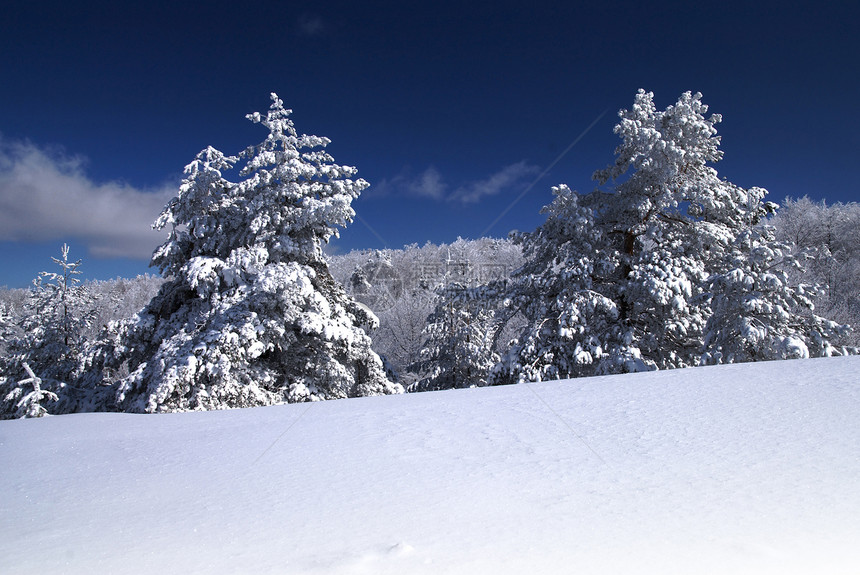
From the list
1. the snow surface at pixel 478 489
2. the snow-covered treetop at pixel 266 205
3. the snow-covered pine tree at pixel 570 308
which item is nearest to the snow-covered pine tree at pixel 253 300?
the snow-covered treetop at pixel 266 205

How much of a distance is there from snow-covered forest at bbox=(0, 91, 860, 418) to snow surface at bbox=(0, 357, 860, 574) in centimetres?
637

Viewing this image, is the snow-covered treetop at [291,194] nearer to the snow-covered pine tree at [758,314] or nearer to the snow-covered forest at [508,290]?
the snow-covered forest at [508,290]

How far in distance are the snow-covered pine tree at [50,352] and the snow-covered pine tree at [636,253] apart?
39.7 feet

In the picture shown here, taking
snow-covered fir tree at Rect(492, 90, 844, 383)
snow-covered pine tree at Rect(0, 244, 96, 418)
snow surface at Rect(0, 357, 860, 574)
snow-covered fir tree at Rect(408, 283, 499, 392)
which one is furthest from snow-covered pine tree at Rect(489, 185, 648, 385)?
snow-covered pine tree at Rect(0, 244, 96, 418)

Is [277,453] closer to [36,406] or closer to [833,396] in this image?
[833,396]

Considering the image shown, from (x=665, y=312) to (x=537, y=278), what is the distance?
3103 millimetres

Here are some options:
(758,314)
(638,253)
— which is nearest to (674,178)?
(638,253)

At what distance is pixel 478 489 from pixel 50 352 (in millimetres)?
18599

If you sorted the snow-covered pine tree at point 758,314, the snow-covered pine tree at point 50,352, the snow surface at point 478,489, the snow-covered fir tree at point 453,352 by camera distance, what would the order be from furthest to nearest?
1. the snow-covered fir tree at point 453,352
2. the snow-covered pine tree at point 50,352
3. the snow-covered pine tree at point 758,314
4. the snow surface at point 478,489

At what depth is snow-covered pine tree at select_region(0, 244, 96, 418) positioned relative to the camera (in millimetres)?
13000

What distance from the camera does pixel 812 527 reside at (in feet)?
5.58

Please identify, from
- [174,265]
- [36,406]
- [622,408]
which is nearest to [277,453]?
[622,408]

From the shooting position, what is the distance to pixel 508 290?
12594 mm

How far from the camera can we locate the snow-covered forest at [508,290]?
387 inches
